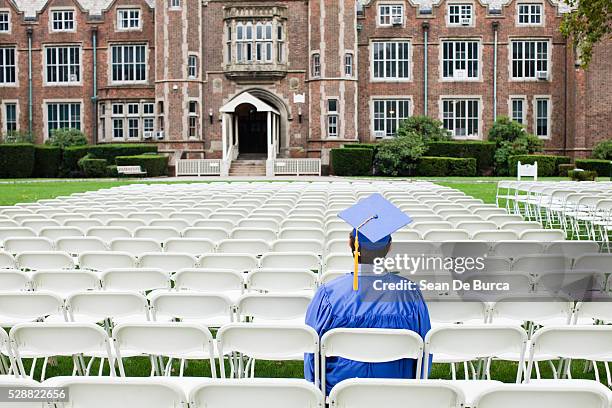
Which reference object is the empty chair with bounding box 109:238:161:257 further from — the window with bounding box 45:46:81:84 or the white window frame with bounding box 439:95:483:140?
the window with bounding box 45:46:81:84

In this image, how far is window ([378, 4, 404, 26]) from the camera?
49.0 meters

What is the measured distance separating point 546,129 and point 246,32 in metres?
18.9

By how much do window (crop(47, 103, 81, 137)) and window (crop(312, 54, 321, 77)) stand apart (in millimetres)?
15283

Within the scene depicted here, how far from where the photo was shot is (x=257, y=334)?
15.6 feet

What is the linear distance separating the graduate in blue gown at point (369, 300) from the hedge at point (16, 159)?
43.1m

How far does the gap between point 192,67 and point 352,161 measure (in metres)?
11.1

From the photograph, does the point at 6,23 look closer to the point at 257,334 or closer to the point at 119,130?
the point at 119,130

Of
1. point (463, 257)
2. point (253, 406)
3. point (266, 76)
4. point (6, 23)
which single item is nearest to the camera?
point (253, 406)

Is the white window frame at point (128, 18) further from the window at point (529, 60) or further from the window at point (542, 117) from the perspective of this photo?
the window at point (542, 117)

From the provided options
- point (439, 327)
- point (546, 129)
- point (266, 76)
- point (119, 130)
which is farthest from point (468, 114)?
point (439, 327)

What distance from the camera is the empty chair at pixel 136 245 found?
9.38 m

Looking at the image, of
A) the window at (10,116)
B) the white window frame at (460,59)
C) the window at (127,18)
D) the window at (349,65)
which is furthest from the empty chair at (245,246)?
the window at (10,116)

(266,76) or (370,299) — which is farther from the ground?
(266,76)

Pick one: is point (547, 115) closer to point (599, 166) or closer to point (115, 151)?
point (599, 166)
